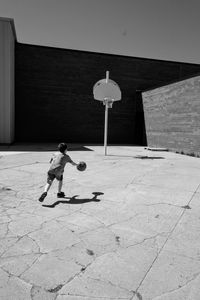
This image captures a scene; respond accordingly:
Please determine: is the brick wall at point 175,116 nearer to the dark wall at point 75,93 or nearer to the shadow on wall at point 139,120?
the shadow on wall at point 139,120

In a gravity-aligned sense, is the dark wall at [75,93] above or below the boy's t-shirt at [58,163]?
above

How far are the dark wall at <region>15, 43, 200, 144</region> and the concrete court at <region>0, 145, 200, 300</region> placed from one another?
15.8 meters

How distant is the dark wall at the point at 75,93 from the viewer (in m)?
21.9

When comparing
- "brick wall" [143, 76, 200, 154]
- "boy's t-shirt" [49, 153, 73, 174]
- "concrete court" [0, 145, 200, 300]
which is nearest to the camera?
"concrete court" [0, 145, 200, 300]

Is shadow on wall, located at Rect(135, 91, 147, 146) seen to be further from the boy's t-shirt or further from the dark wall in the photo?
the boy's t-shirt

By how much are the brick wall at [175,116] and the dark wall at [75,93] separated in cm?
219

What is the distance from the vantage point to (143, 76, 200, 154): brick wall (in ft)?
51.4

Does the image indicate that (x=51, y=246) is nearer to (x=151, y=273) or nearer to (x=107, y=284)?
(x=107, y=284)

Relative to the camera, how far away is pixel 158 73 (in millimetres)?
24266

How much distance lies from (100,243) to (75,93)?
20141 mm

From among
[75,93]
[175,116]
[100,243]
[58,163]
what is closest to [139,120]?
[75,93]

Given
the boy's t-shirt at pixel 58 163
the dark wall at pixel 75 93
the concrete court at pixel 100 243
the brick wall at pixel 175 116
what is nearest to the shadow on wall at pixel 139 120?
the dark wall at pixel 75 93

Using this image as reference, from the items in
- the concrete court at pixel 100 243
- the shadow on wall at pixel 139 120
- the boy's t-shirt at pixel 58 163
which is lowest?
the concrete court at pixel 100 243

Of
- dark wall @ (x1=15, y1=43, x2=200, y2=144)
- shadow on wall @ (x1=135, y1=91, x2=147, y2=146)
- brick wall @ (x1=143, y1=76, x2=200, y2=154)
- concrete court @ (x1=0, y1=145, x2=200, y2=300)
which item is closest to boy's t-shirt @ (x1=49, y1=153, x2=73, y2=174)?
concrete court @ (x1=0, y1=145, x2=200, y2=300)
